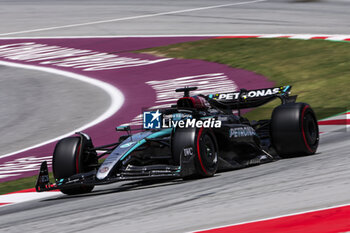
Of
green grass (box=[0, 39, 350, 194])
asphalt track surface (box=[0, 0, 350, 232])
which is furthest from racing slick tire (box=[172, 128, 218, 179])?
green grass (box=[0, 39, 350, 194])

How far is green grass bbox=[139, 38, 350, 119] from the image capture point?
13.7m

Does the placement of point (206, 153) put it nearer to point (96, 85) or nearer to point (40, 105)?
point (40, 105)

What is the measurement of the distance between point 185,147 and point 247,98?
2.41 metres

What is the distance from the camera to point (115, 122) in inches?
543

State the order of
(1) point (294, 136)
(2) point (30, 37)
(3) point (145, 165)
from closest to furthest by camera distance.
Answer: (3) point (145, 165)
(1) point (294, 136)
(2) point (30, 37)

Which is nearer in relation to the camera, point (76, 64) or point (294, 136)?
point (294, 136)

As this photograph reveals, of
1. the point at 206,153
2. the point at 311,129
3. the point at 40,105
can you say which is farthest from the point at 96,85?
the point at 206,153

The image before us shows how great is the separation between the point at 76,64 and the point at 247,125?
1213cm

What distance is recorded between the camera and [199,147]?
7.68m

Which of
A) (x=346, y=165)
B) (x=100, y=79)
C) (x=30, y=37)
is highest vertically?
(x=30, y=37)

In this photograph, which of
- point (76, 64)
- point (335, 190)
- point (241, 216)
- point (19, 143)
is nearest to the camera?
point (241, 216)

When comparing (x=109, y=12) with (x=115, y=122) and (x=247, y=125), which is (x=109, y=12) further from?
(x=247, y=125)

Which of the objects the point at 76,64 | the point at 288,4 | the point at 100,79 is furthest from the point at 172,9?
the point at 100,79

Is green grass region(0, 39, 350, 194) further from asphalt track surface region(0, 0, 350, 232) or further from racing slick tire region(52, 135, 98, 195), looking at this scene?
asphalt track surface region(0, 0, 350, 232)
